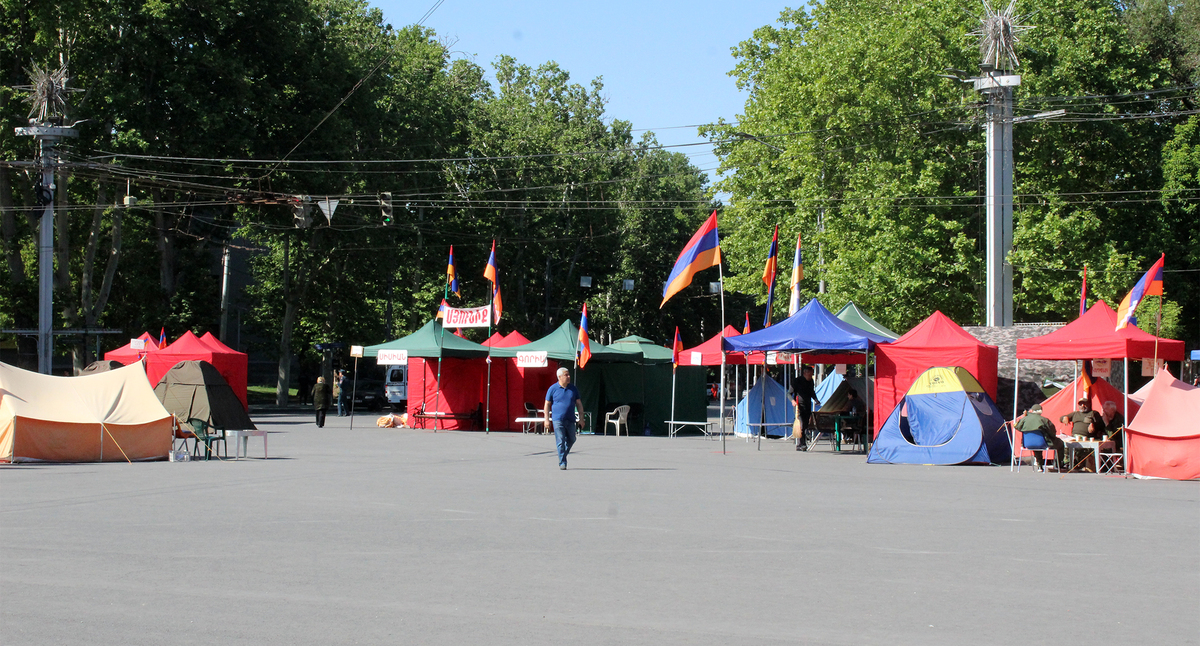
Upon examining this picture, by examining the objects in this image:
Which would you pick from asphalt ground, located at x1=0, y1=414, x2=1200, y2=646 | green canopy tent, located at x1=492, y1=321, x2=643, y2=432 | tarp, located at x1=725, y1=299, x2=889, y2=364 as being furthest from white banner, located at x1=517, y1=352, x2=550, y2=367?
asphalt ground, located at x1=0, y1=414, x2=1200, y2=646

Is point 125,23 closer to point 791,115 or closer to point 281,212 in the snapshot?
point 281,212

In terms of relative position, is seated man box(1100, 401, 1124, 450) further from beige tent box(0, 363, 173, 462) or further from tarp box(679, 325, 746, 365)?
beige tent box(0, 363, 173, 462)

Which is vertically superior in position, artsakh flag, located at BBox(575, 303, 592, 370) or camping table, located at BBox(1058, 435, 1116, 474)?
artsakh flag, located at BBox(575, 303, 592, 370)

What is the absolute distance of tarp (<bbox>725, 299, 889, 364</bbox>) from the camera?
2423 cm

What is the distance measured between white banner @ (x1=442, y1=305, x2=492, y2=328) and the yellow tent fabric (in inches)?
518

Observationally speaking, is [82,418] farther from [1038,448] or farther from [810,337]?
[1038,448]

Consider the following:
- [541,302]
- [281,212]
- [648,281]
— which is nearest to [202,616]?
[281,212]

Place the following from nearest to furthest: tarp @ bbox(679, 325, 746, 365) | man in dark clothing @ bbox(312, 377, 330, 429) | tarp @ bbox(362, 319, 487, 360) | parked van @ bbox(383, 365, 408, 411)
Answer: tarp @ bbox(679, 325, 746, 365), tarp @ bbox(362, 319, 487, 360), man in dark clothing @ bbox(312, 377, 330, 429), parked van @ bbox(383, 365, 408, 411)

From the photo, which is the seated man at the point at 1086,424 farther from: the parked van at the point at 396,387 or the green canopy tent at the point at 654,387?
the parked van at the point at 396,387

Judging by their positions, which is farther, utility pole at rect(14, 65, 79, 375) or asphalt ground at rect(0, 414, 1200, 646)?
utility pole at rect(14, 65, 79, 375)

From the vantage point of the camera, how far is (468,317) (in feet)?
107

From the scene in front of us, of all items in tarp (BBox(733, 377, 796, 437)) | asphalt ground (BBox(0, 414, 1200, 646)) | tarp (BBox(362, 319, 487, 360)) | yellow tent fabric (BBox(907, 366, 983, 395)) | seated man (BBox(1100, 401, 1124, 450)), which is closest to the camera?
asphalt ground (BBox(0, 414, 1200, 646))

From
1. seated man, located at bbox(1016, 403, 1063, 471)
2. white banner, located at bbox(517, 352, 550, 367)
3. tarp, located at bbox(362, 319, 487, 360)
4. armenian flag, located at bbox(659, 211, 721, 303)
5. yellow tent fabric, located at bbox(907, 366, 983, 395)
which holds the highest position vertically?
armenian flag, located at bbox(659, 211, 721, 303)

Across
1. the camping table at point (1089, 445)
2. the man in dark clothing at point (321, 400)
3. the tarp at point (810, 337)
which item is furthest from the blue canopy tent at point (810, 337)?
the man in dark clothing at point (321, 400)
